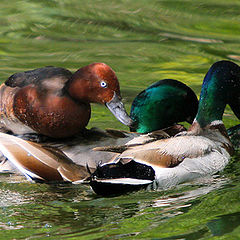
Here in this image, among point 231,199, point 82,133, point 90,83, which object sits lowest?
point 231,199

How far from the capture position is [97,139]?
6.07 m

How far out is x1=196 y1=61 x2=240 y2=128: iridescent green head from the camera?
6.71 metres

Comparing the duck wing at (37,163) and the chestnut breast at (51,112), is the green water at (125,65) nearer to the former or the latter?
the duck wing at (37,163)

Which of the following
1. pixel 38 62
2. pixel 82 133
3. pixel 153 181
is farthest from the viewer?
pixel 38 62

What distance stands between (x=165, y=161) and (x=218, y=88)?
149 centimetres

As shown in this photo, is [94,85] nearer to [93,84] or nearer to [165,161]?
[93,84]

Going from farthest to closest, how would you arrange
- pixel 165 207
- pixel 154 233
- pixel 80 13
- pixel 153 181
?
pixel 80 13 → pixel 153 181 → pixel 165 207 → pixel 154 233

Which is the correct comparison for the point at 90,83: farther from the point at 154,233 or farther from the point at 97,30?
the point at 97,30

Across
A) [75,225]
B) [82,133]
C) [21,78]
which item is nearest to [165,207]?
[75,225]

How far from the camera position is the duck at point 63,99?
588cm

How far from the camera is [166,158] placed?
564cm

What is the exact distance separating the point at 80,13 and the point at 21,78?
542 cm

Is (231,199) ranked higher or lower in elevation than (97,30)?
lower

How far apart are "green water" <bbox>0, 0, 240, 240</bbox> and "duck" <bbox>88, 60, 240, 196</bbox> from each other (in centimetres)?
9
